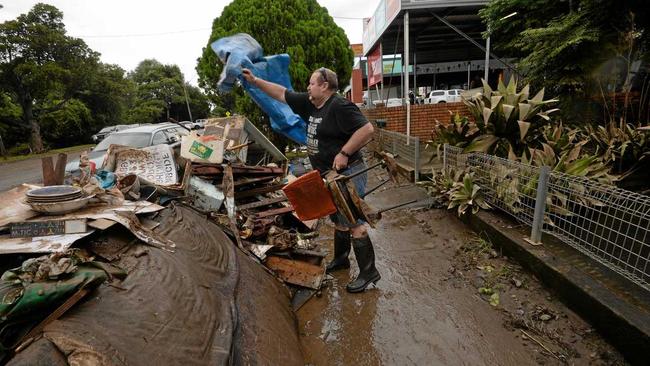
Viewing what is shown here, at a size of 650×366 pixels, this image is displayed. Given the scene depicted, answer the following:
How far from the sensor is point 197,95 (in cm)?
4138

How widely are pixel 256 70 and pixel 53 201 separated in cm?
269

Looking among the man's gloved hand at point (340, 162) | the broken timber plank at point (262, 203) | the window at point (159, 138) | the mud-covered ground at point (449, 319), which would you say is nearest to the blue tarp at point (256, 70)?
the broken timber plank at point (262, 203)

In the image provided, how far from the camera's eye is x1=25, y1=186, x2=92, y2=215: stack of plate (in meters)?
2.01

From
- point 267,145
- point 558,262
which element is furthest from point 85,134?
point 558,262

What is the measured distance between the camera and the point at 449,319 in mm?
2279

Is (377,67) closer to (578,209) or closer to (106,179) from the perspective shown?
(578,209)

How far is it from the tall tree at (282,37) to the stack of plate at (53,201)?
6.61 metres

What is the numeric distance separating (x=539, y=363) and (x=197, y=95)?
1769 inches

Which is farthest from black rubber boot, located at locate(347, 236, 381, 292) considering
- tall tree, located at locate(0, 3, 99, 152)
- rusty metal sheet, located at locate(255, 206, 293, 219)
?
tall tree, located at locate(0, 3, 99, 152)

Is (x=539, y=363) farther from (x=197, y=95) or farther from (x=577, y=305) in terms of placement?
(x=197, y=95)

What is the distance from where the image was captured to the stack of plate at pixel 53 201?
2014 millimetres

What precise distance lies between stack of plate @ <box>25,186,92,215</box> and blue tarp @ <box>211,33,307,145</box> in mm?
2005

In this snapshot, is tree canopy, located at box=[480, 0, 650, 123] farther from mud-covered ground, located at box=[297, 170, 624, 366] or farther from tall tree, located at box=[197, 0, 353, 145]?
tall tree, located at box=[197, 0, 353, 145]

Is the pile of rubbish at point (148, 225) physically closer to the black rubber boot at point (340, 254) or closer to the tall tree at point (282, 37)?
the black rubber boot at point (340, 254)
